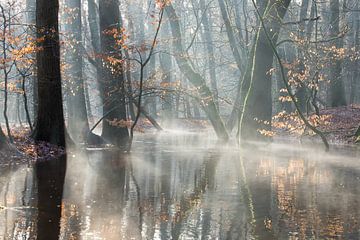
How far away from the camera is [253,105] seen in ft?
72.0

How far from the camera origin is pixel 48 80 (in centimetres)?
1634

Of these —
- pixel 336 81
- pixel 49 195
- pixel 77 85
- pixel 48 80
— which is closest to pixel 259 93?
pixel 48 80

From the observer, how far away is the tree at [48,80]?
639 inches

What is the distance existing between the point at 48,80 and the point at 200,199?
885 centimetres

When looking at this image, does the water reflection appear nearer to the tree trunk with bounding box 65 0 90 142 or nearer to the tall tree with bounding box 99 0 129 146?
the tall tree with bounding box 99 0 129 146

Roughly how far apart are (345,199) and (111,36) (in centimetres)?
1400

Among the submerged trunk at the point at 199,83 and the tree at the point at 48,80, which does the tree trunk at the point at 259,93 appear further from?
the tree at the point at 48,80


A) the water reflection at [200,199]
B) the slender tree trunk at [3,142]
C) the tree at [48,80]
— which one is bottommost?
the water reflection at [200,199]

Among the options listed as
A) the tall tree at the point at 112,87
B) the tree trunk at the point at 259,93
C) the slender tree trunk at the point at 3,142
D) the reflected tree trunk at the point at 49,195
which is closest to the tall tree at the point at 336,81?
the tree trunk at the point at 259,93

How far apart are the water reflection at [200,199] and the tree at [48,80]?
1.63m

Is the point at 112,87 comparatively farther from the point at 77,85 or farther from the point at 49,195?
the point at 49,195

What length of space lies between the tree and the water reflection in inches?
64.0

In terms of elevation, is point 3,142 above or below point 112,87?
below

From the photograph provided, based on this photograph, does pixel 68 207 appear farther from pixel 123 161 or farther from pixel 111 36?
pixel 111 36
